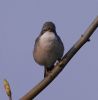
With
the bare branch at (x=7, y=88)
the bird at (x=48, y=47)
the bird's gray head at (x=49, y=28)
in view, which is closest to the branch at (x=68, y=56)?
the bare branch at (x=7, y=88)

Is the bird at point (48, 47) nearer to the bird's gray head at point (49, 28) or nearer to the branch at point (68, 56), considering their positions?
the bird's gray head at point (49, 28)

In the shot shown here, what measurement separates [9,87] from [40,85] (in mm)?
274

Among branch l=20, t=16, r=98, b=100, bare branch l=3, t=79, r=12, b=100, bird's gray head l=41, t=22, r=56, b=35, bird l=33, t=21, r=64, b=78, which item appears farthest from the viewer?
bird's gray head l=41, t=22, r=56, b=35

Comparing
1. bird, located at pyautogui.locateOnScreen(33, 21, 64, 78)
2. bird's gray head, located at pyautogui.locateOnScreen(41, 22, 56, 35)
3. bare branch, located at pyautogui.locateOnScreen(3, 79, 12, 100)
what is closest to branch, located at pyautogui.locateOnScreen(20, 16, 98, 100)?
bare branch, located at pyautogui.locateOnScreen(3, 79, 12, 100)

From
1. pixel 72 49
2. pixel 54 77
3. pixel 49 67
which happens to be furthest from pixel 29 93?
pixel 49 67

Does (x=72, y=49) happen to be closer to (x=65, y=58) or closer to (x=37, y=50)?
(x=65, y=58)

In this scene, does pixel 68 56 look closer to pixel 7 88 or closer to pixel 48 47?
pixel 7 88

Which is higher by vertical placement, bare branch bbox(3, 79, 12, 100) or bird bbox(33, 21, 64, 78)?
bare branch bbox(3, 79, 12, 100)

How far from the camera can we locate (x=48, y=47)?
6082mm

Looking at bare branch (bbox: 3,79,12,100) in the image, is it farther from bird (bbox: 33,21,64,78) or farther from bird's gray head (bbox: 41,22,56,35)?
bird's gray head (bbox: 41,22,56,35)

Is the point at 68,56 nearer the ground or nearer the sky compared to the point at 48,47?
nearer the sky

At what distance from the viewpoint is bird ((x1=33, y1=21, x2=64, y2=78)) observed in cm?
605

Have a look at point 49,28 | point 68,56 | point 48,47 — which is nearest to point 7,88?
point 68,56

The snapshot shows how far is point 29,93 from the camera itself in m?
2.67
